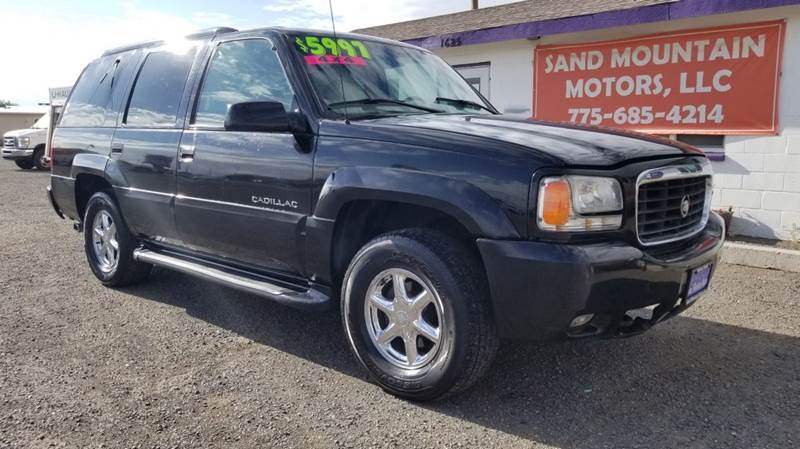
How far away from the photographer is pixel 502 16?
994 cm

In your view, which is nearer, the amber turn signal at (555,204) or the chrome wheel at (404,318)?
the amber turn signal at (555,204)

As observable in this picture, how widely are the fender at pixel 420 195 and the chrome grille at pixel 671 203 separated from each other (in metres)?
0.68

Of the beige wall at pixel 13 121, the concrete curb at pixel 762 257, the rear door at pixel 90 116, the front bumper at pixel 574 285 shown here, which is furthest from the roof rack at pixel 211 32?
the beige wall at pixel 13 121

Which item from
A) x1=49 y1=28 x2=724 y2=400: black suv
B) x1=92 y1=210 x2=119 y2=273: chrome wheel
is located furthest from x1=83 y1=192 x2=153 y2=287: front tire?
x1=49 y1=28 x2=724 y2=400: black suv

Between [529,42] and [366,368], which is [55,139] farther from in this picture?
[529,42]

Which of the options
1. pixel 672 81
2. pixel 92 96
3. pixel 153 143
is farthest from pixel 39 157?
pixel 672 81

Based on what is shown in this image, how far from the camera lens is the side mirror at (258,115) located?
345cm

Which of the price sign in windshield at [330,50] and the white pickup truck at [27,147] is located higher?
the price sign in windshield at [330,50]

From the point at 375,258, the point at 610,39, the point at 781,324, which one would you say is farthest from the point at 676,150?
the point at 610,39

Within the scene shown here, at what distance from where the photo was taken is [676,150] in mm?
3363

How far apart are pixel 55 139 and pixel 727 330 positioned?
579 centimetres

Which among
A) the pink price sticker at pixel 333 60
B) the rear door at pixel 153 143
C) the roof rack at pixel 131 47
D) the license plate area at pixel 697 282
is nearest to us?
the license plate area at pixel 697 282

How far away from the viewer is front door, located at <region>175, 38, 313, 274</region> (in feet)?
12.0

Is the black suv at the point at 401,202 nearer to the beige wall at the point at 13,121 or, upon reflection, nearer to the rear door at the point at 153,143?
the rear door at the point at 153,143
